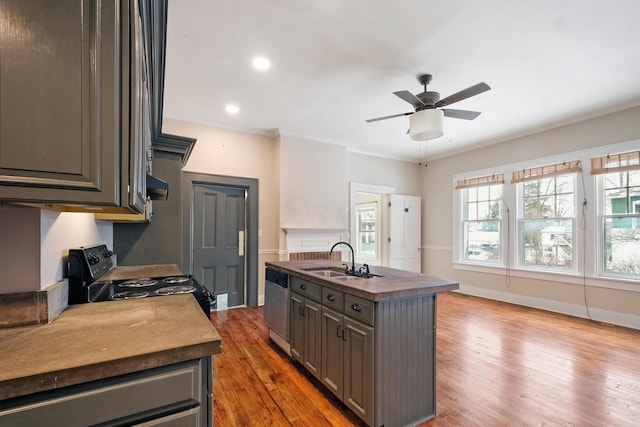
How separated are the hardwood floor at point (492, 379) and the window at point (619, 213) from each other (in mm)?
843

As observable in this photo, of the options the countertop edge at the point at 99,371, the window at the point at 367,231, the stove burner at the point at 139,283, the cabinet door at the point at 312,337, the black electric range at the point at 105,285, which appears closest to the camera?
the countertop edge at the point at 99,371

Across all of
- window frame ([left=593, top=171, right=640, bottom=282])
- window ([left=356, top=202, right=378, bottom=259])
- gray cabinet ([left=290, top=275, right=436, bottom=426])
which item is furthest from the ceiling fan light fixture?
window ([left=356, top=202, right=378, bottom=259])

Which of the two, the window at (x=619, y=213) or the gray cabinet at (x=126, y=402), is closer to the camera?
the gray cabinet at (x=126, y=402)

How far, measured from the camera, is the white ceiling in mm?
2217

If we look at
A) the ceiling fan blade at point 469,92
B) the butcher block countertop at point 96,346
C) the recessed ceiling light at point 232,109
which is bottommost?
the butcher block countertop at point 96,346

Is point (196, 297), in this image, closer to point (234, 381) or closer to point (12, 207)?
point (12, 207)

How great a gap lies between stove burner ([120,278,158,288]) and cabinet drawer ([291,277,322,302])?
1121 mm

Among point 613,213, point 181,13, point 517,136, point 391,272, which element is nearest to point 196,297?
point 391,272

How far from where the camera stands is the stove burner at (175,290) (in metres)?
1.82

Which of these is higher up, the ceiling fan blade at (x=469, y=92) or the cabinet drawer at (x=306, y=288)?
the ceiling fan blade at (x=469, y=92)

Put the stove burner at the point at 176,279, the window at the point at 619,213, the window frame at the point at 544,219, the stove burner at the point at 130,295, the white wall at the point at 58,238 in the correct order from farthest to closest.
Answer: the window frame at the point at 544,219, the window at the point at 619,213, the stove burner at the point at 176,279, the stove burner at the point at 130,295, the white wall at the point at 58,238

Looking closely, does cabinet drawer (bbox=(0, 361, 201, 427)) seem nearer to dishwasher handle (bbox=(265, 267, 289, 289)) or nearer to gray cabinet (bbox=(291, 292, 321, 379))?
gray cabinet (bbox=(291, 292, 321, 379))

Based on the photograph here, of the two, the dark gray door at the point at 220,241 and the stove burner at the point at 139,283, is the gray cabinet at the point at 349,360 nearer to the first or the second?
the stove burner at the point at 139,283

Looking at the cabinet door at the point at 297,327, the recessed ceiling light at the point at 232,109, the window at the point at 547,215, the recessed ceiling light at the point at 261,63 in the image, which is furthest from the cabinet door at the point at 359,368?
the window at the point at 547,215
